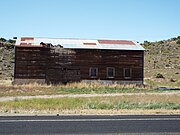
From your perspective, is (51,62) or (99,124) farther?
(51,62)

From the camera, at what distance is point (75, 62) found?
4269 centimetres

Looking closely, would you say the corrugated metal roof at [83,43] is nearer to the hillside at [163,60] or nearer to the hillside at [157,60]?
the hillside at [157,60]

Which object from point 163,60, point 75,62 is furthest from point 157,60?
point 75,62

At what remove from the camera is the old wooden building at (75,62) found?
41531 mm

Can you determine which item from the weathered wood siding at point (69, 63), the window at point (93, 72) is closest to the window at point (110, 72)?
the weathered wood siding at point (69, 63)

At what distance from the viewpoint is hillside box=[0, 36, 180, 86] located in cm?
6575

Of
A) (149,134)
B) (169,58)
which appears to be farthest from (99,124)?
(169,58)

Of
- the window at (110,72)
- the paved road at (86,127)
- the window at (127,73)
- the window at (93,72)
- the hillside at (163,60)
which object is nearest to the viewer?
the paved road at (86,127)

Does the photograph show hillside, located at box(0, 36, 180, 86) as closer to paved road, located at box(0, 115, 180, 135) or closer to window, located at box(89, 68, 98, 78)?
window, located at box(89, 68, 98, 78)

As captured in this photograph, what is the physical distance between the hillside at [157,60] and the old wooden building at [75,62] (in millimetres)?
16219

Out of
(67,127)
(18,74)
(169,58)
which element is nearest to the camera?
(67,127)

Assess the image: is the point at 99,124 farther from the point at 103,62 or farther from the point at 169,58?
the point at 169,58

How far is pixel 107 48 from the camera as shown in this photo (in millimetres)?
43531

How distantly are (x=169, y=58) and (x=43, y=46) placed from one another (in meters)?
50.7
